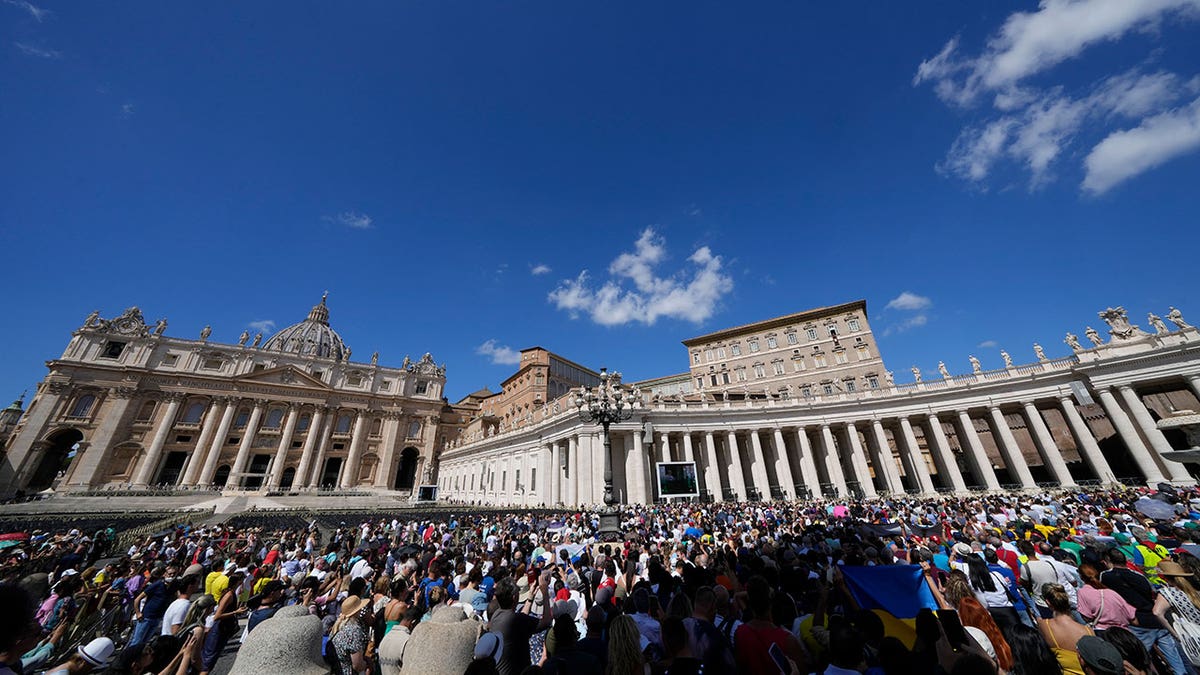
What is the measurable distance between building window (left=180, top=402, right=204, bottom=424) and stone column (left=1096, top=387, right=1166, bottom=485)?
87.5m

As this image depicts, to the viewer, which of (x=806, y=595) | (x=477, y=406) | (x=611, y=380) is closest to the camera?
(x=806, y=595)

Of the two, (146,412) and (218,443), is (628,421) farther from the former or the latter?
(146,412)

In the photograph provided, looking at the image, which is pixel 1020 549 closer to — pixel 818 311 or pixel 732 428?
pixel 732 428

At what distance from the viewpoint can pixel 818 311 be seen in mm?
42500

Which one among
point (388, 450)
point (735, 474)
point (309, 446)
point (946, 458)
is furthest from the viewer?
point (388, 450)

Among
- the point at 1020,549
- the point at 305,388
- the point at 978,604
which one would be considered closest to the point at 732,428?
the point at 1020,549

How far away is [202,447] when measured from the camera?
4825 cm

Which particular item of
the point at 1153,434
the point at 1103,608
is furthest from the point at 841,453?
the point at 1103,608

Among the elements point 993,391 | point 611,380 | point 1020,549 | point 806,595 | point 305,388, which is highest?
point 305,388

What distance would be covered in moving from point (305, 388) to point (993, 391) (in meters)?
74.6

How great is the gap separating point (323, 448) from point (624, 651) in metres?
64.8

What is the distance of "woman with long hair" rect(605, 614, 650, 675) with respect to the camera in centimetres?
308

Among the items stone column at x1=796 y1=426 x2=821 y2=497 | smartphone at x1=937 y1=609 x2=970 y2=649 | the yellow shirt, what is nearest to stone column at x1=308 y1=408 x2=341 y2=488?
the yellow shirt

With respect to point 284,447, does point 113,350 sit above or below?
above
